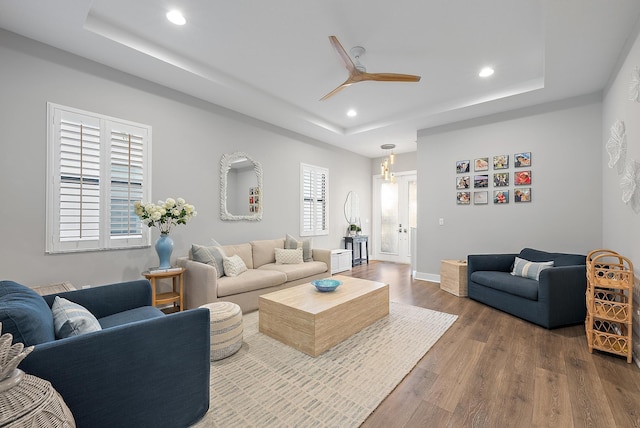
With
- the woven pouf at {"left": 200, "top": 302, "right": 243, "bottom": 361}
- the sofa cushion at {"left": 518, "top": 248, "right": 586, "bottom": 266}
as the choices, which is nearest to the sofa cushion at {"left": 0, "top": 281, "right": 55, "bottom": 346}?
the woven pouf at {"left": 200, "top": 302, "right": 243, "bottom": 361}

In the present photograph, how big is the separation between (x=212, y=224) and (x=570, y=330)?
467cm

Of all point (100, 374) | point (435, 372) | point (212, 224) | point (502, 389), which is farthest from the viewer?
point (212, 224)

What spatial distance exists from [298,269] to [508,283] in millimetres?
2821

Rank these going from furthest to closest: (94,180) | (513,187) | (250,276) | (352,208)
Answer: (352,208), (513,187), (250,276), (94,180)

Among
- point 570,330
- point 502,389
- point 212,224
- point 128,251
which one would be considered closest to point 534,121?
point 570,330

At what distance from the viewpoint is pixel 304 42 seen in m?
2.98

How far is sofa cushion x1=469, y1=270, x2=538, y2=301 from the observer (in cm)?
321

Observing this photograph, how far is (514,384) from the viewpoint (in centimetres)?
208

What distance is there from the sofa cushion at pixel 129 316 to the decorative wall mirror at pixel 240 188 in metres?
2.22

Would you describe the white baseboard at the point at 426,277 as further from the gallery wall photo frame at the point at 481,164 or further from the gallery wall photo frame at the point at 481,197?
the gallery wall photo frame at the point at 481,164

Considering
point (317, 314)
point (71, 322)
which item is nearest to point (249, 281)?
point (317, 314)

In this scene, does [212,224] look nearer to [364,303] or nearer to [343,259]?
[364,303]

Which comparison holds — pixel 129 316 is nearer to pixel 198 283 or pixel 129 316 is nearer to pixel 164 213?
pixel 198 283

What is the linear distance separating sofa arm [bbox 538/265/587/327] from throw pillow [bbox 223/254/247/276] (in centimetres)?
366
